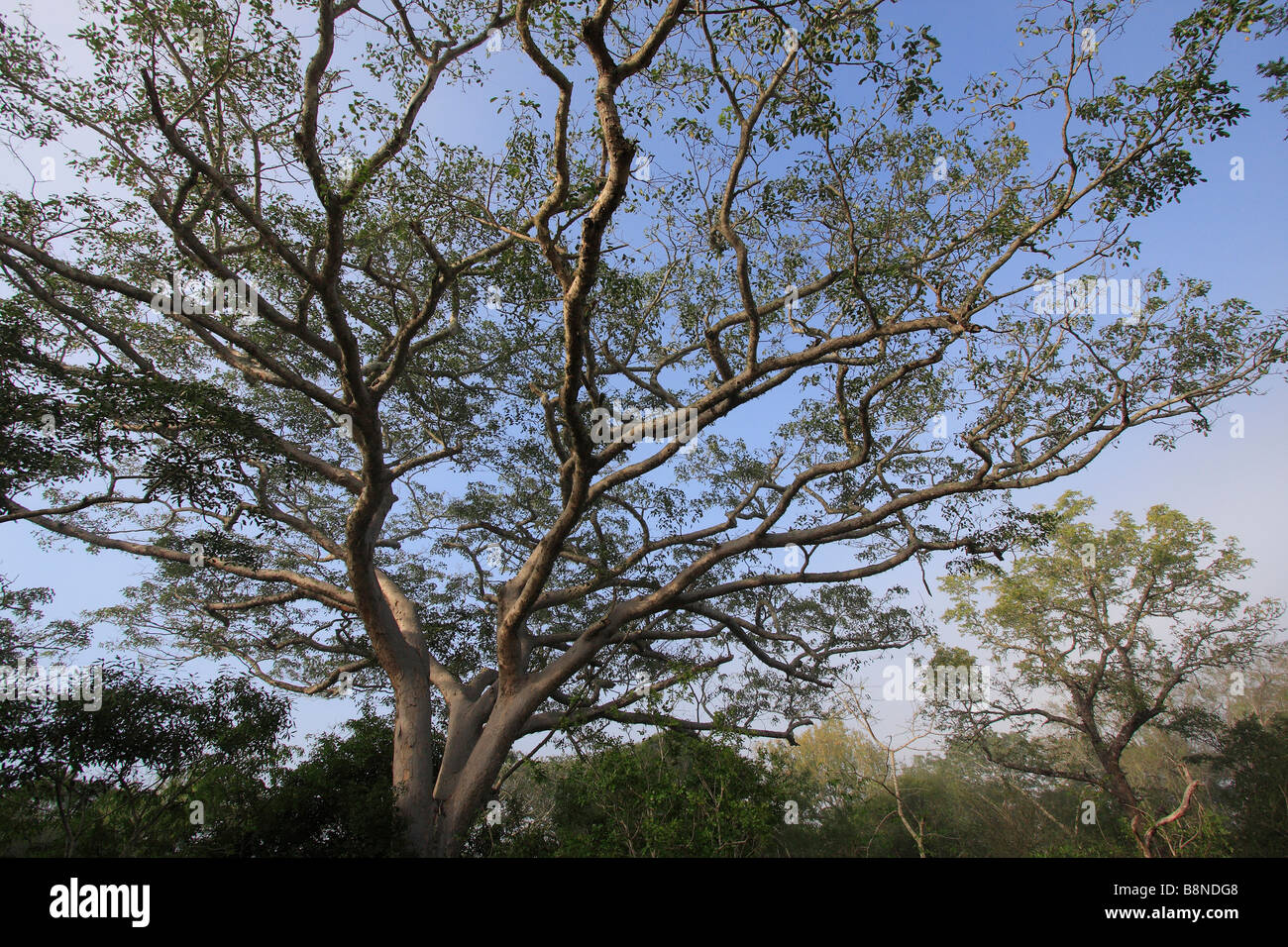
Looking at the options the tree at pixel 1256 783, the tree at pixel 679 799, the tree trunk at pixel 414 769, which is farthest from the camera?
the tree at pixel 1256 783

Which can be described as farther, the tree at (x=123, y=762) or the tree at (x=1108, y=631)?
the tree at (x=1108, y=631)

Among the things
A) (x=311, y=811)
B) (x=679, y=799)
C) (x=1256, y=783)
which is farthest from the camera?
(x=1256, y=783)

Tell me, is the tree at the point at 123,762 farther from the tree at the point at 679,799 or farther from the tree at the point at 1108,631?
the tree at the point at 1108,631

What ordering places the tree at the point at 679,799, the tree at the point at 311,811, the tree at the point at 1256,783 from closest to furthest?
the tree at the point at 679,799 → the tree at the point at 311,811 → the tree at the point at 1256,783

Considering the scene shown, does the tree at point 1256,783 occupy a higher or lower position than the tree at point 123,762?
lower

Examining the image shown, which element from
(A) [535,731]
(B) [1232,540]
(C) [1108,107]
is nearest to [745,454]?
(A) [535,731]

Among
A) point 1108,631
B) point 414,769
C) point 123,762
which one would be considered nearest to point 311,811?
point 414,769

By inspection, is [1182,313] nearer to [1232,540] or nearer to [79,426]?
[1232,540]

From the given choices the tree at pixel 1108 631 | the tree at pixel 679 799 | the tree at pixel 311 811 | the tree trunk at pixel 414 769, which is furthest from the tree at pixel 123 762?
the tree at pixel 1108 631

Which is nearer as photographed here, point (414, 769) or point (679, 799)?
point (679, 799)

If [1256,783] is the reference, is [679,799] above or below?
above

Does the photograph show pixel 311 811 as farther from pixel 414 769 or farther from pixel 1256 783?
pixel 1256 783

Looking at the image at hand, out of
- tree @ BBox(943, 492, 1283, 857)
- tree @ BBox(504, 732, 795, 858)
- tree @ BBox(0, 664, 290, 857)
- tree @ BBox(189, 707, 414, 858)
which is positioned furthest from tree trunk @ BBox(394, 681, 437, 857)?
tree @ BBox(943, 492, 1283, 857)
